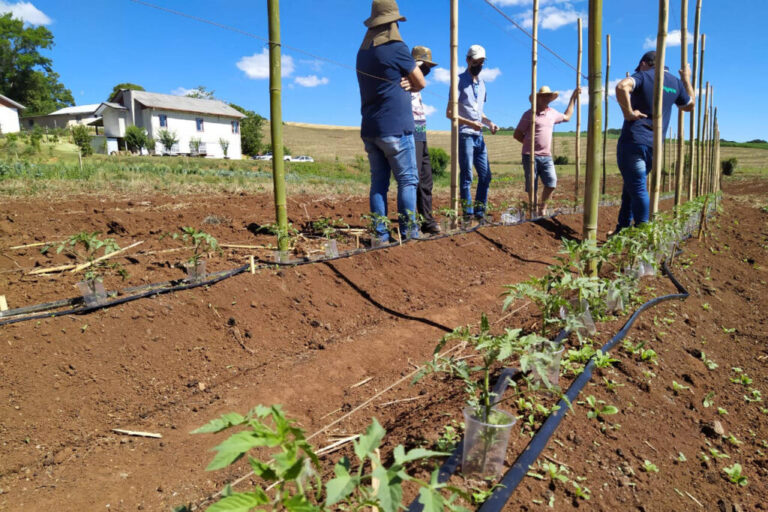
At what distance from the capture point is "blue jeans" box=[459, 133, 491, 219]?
5734 millimetres

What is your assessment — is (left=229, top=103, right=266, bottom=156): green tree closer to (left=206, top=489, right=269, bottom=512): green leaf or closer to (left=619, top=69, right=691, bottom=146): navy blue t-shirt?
(left=619, top=69, right=691, bottom=146): navy blue t-shirt

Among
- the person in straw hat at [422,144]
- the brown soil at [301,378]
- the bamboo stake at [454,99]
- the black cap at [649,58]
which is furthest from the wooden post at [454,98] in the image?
the black cap at [649,58]

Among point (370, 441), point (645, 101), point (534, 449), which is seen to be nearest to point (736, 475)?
point (534, 449)

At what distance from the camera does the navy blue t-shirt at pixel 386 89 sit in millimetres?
4004

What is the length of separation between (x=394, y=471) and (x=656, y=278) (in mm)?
3383

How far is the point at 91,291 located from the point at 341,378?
4.67 ft

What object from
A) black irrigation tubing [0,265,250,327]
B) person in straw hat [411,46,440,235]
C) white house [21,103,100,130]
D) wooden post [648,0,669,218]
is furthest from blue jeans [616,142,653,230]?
white house [21,103,100,130]

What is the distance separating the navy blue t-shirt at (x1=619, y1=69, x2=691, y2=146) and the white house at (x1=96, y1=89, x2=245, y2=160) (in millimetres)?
36236

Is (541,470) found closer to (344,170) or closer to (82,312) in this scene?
(82,312)

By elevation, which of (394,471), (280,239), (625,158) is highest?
(625,158)

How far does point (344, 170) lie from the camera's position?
97.6ft

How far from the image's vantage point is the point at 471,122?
5.59m

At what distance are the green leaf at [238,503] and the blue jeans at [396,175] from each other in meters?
3.38

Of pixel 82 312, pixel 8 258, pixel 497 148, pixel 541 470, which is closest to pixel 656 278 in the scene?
pixel 541 470
